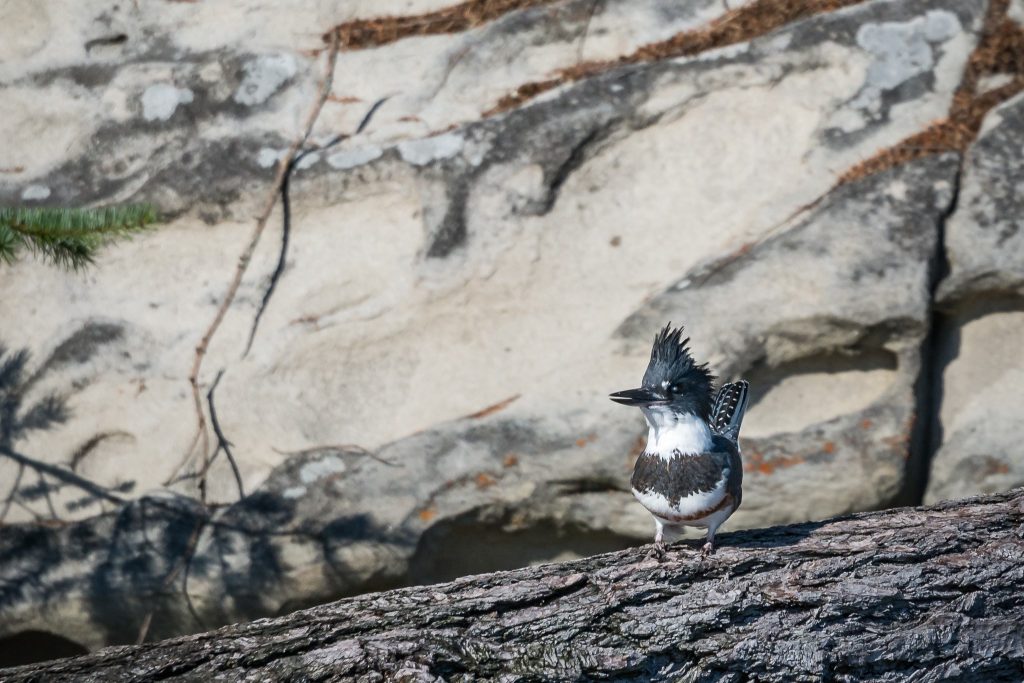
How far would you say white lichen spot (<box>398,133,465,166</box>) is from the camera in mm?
4922

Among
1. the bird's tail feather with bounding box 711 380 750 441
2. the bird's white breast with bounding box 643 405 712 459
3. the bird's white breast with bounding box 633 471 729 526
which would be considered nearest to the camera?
the bird's white breast with bounding box 633 471 729 526

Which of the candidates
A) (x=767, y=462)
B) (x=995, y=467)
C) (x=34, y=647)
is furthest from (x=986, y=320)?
(x=34, y=647)

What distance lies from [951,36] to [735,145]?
1040 mm

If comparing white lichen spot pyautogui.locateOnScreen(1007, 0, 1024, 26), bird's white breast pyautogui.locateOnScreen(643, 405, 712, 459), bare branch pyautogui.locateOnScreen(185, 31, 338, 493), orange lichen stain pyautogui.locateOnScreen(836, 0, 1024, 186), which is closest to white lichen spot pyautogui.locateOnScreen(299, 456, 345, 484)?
bare branch pyautogui.locateOnScreen(185, 31, 338, 493)

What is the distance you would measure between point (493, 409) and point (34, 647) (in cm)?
233

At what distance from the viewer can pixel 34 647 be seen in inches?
193

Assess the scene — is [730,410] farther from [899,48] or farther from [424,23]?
[424,23]

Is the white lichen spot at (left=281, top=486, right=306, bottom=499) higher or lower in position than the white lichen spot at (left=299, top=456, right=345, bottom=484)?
lower

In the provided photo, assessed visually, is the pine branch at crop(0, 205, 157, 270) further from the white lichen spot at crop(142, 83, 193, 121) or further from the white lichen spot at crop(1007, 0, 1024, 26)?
the white lichen spot at crop(1007, 0, 1024, 26)

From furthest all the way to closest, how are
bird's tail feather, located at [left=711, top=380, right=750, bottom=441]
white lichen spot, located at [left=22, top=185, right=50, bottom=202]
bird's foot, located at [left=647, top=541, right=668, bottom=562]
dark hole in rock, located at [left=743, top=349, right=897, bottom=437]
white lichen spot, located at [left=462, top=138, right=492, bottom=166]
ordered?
white lichen spot, located at [left=22, top=185, right=50, bottom=202] → white lichen spot, located at [left=462, top=138, right=492, bottom=166] → dark hole in rock, located at [left=743, top=349, right=897, bottom=437] → bird's tail feather, located at [left=711, top=380, right=750, bottom=441] → bird's foot, located at [left=647, top=541, right=668, bottom=562]

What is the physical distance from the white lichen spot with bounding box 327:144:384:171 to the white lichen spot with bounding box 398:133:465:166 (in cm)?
12

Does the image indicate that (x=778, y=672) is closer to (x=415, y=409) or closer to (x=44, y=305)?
(x=415, y=409)

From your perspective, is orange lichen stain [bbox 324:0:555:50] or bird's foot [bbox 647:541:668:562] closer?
bird's foot [bbox 647:541:668:562]

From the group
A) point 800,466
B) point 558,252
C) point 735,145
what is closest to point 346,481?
point 558,252
